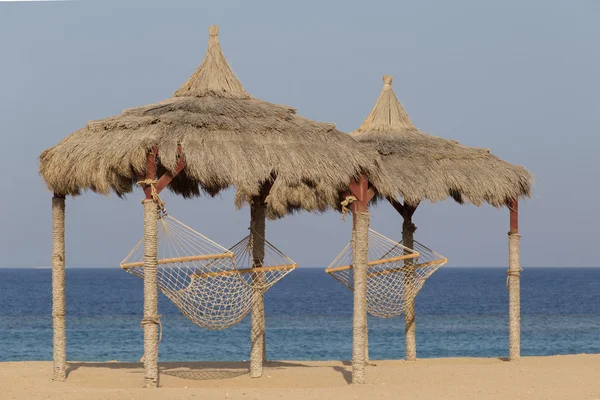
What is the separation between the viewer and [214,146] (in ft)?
30.1

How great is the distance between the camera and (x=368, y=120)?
13414 mm

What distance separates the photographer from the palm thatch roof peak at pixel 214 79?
10.1 m

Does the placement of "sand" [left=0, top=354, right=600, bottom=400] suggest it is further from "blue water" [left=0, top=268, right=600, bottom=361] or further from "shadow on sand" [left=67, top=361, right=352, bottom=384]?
"blue water" [left=0, top=268, right=600, bottom=361]

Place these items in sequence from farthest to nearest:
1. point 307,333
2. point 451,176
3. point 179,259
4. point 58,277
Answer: point 307,333 → point 451,176 → point 58,277 → point 179,259

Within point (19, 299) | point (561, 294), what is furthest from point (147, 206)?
point (561, 294)

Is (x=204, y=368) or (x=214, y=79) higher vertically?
(x=214, y=79)

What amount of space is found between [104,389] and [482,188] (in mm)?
5362

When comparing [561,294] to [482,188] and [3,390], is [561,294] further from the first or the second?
[3,390]

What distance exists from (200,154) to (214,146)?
0.21m

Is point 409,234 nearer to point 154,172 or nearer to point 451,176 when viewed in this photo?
point 451,176

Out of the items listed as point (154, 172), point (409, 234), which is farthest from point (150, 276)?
point (409, 234)

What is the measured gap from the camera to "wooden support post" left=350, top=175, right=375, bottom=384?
9.56 m

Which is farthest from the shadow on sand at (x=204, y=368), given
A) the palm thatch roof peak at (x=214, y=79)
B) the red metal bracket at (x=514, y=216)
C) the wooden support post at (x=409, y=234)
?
the palm thatch roof peak at (x=214, y=79)

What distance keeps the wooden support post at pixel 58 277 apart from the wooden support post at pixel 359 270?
114 inches
